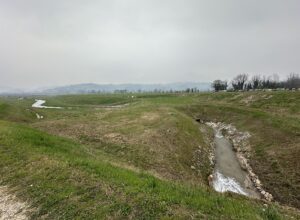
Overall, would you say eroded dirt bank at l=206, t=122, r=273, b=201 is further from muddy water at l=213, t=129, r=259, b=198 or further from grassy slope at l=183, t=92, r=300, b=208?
grassy slope at l=183, t=92, r=300, b=208

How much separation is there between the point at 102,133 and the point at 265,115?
31.3 m

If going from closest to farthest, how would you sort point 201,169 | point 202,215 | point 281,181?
point 202,215 < point 281,181 < point 201,169

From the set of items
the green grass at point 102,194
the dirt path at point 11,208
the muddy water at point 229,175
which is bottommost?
the muddy water at point 229,175

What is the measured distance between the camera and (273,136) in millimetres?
37688

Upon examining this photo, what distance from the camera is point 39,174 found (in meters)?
15.9

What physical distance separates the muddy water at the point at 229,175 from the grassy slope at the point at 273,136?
72.6 inches

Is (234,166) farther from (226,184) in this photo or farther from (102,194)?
(102,194)

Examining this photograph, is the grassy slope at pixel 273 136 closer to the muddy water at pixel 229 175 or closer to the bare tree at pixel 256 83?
the muddy water at pixel 229 175

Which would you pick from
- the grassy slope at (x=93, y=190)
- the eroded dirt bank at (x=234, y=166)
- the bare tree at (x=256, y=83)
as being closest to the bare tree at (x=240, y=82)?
the bare tree at (x=256, y=83)

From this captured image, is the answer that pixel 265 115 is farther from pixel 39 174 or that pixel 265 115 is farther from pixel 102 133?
pixel 39 174

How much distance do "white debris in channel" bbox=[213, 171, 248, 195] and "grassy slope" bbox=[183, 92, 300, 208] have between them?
293cm

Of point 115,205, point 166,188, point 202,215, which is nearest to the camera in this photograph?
point 202,215

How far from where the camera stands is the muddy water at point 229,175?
79.8ft

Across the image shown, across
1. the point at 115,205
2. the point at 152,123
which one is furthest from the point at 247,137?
the point at 115,205
